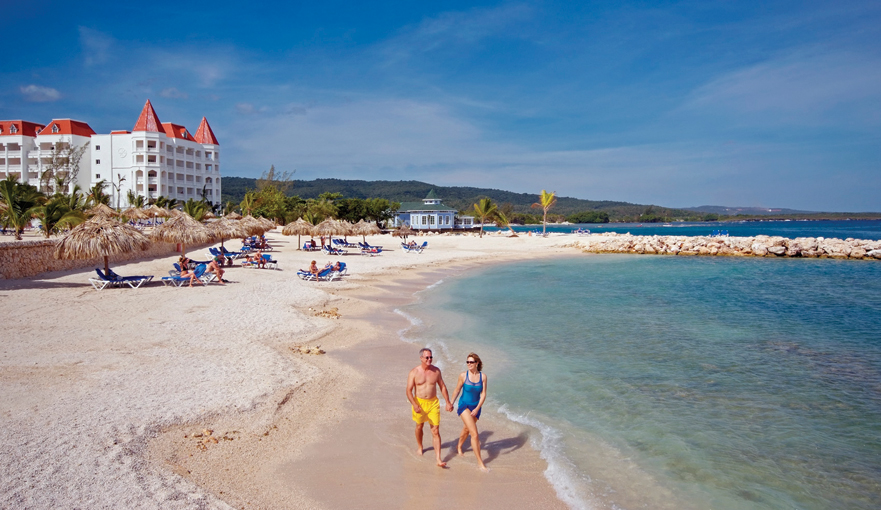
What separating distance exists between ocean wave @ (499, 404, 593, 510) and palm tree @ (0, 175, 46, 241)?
19.1m

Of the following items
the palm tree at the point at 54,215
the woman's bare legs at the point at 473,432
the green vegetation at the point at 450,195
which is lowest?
the woman's bare legs at the point at 473,432

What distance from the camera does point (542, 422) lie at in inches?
255

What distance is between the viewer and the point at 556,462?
542cm

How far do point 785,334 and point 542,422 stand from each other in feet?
29.2

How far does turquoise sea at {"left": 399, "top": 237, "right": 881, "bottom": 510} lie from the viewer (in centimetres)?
520

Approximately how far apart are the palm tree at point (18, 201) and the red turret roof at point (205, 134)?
2091 inches

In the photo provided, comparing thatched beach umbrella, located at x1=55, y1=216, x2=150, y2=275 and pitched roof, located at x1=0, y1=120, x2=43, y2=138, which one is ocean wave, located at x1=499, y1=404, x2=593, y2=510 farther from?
pitched roof, located at x1=0, y1=120, x2=43, y2=138

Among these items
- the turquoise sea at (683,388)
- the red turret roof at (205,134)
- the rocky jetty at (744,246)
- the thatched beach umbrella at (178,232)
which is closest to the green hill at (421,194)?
the red turret roof at (205,134)

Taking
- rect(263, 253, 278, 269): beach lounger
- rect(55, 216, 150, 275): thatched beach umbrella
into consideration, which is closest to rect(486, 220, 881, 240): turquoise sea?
rect(263, 253, 278, 269): beach lounger

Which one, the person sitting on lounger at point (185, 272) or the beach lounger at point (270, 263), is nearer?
the person sitting on lounger at point (185, 272)

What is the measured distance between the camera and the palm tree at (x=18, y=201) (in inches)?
687

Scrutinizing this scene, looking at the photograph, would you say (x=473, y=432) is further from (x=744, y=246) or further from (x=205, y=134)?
(x=205, y=134)

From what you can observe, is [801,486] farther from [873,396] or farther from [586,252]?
[586,252]

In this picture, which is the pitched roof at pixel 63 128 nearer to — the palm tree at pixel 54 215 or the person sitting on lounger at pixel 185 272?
the palm tree at pixel 54 215
